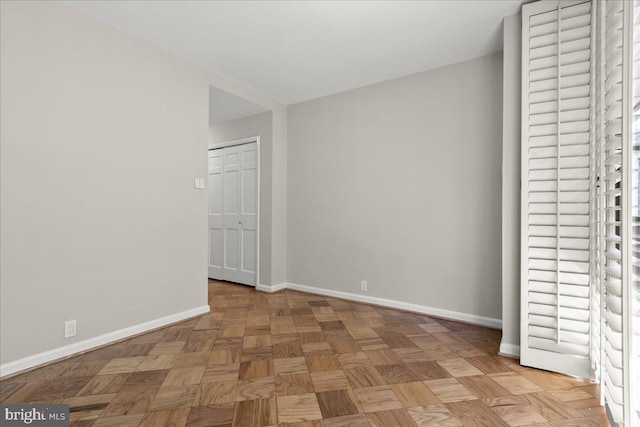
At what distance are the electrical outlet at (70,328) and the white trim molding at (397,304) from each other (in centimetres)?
215

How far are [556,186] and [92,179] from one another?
3282mm

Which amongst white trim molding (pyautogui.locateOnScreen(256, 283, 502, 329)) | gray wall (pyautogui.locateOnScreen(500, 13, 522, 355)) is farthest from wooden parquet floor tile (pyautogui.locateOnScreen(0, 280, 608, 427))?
gray wall (pyautogui.locateOnScreen(500, 13, 522, 355))

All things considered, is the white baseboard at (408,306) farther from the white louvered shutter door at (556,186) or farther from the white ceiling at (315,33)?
the white ceiling at (315,33)

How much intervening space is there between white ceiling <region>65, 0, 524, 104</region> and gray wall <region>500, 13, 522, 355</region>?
1.25 ft

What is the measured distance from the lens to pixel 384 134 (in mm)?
3512

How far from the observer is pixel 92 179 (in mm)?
2400

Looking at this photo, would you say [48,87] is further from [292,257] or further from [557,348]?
[557,348]

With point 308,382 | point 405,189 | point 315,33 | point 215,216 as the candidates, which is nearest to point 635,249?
point 308,382

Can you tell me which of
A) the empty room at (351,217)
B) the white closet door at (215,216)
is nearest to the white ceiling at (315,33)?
the empty room at (351,217)

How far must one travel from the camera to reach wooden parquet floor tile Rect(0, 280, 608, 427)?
1605 millimetres

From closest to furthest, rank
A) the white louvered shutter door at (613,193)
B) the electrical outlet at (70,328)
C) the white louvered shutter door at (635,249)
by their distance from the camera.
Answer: the white louvered shutter door at (635,249) < the white louvered shutter door at (613,193) < the electrical outlet at (70,328)

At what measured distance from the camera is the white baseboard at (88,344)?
6.58 feet

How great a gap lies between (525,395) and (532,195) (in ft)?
4.07
